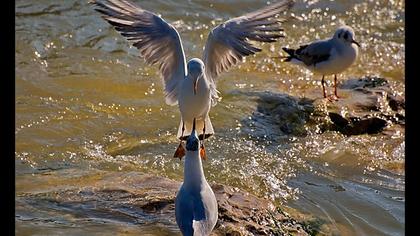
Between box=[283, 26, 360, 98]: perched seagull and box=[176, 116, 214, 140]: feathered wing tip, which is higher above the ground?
box=[283, 26, 360, 98]: perched seagull

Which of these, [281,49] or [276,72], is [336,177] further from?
[281,49]

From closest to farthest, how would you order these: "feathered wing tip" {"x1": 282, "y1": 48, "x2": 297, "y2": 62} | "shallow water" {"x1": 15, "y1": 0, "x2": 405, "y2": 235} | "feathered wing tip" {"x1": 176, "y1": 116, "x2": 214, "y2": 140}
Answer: "shallow water" {"x1": 15, "y1": 0, "x2": 405, "y2": 235}, "feathered wing tip" {"x1": 176, "y1": 116, "x2": 214, "y2": 140}, "feathered wing tip" {"x1": 282, "y1": 48, "x2": 297, "y2": 62}

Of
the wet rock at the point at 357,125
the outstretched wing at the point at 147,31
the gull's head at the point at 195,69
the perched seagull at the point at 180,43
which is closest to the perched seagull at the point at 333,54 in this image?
the wet rock at the point at 357,125

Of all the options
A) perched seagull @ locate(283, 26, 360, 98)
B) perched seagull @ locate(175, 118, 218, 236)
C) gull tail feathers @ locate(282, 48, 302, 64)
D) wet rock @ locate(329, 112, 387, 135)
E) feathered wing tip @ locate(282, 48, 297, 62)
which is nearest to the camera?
perched seagull @ locate(175, 118, 218, 236)

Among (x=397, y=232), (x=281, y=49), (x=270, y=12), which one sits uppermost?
(x=270, y=12)

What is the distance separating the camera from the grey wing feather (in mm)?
9609

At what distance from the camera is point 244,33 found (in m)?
6.73

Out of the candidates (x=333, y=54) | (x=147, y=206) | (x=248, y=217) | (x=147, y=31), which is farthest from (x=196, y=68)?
(x=333, y=54)

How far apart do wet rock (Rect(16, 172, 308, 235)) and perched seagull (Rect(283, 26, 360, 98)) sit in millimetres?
3914

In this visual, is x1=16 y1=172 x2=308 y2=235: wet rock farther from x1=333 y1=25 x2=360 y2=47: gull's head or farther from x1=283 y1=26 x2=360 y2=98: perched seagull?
x1=333 y1=25 x2=360 y2=47: gull's head

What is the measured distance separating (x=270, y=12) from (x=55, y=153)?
7.28ft

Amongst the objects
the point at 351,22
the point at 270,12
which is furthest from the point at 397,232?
the point at 351,22

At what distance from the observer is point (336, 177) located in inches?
283

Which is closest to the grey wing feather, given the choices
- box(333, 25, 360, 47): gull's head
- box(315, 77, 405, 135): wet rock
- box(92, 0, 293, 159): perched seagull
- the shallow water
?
box(333, 25, 360, 47): gull's head
